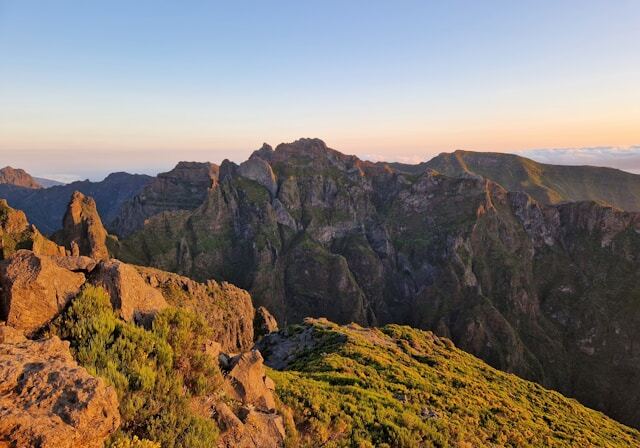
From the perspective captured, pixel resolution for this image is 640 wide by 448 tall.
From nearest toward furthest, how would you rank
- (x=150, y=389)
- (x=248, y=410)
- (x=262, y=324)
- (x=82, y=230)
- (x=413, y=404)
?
(x=150, y=389) → (x=248, y=410) → (x=413, y=404) → (x=262, y=324) → (x=82, y=230)

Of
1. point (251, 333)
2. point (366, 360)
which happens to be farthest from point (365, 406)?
point (251, 333)

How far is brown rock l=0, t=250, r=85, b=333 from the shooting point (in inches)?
527

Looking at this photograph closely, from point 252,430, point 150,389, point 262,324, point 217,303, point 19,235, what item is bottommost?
point 262,324

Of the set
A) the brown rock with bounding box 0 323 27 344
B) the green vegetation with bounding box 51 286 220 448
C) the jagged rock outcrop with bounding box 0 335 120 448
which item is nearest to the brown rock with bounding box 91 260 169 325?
the green vegetation with bounding box 51 286 220 448

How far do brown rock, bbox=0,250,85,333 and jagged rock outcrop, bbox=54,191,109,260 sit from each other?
123230mm

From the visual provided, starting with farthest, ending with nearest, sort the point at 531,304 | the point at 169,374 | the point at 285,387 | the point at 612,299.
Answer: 1. the point at 531,304
2. the point at 612,299
3. the point at 285,387
4. the point at 169,374

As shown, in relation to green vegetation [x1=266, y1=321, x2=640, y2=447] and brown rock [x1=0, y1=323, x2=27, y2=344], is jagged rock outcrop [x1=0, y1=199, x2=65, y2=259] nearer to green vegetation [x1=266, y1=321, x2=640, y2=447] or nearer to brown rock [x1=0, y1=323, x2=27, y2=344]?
green vegetation [x1=266, y1=321, x2=640, y2=447]

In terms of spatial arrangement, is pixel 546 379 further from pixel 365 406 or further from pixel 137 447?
pixel 137 447

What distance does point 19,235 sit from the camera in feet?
263

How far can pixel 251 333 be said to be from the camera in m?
86.3

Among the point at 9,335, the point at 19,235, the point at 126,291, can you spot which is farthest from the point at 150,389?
the point at 19,235

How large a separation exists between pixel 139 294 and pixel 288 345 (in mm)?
43535

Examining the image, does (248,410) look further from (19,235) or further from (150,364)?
(19,235)

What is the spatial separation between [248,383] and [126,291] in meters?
6.63
